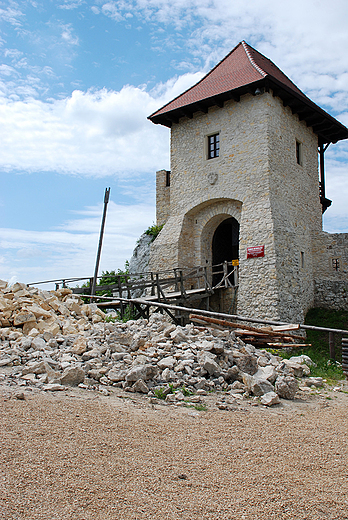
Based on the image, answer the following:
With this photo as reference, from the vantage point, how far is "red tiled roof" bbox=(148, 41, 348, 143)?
15039 millimetres

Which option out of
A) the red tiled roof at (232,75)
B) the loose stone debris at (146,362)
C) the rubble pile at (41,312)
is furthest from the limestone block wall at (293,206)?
the rubble pile at (41,312)

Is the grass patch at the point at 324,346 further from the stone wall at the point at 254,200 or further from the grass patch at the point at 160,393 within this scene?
the grass patch at the point at 160,393

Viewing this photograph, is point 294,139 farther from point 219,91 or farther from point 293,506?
point 293,506

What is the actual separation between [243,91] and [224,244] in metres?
6.73

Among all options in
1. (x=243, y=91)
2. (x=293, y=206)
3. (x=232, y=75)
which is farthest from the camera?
(x=232, y=75)

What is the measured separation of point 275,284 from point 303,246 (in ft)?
12.3

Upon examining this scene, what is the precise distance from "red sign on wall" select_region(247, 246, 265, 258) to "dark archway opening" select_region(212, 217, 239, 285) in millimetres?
2952

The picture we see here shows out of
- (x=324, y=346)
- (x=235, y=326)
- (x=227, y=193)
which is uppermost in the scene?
(x=227, y=193)

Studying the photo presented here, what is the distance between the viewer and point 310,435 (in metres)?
4.77

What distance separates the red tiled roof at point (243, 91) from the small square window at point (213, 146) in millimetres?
1158

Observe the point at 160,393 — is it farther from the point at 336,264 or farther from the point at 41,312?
the point at 336,264

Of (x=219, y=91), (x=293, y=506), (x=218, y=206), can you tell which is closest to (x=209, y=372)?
(x=293, y=506)

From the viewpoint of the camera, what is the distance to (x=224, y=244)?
18953 mm

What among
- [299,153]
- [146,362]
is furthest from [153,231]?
[146,362]
